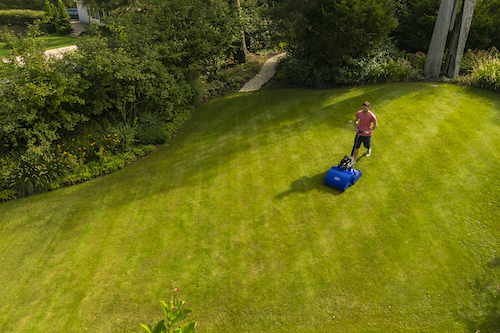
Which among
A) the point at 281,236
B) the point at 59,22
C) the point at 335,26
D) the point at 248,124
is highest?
the point at 59,22

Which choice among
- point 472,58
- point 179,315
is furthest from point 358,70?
point 179,315

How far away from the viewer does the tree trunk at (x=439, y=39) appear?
12531 mm

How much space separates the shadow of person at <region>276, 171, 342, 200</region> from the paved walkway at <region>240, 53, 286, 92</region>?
765cm

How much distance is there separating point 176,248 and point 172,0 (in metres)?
10.8

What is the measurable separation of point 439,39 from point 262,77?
794 centimetres

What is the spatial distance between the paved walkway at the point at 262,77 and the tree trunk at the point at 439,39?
7181mm

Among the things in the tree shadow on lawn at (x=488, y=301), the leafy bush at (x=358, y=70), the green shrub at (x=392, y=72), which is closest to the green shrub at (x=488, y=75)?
the green shrub at (x=392, y=72)

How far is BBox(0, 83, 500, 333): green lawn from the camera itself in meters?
5.41

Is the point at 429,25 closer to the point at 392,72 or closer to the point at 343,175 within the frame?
the point at 392,72

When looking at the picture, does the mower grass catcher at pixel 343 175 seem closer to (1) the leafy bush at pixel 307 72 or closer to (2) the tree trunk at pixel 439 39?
(1) the leafy bush at pixel 307 72

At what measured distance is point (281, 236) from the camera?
6.82m

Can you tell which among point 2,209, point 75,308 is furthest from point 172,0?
point 75,308

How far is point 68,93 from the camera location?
9625mm

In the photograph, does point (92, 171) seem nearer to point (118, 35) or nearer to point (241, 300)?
point (118, 35)
